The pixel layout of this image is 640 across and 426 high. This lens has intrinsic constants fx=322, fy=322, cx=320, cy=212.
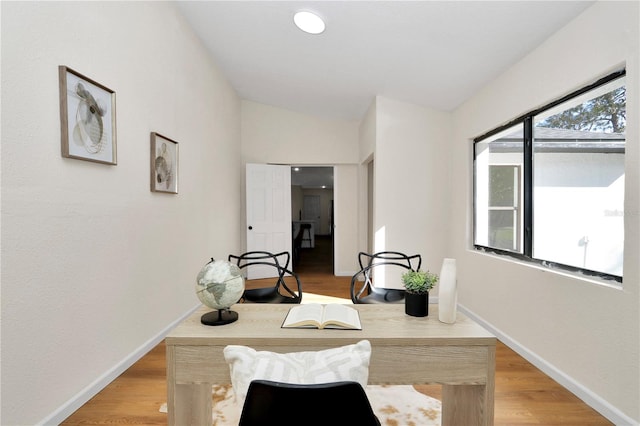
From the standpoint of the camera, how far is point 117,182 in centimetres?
229

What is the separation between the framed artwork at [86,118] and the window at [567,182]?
314 centimetres

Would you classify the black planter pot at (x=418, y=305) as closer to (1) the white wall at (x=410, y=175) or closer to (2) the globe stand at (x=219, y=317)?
(2) the globe stand at (x=219, y=317)

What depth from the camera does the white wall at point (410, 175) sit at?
4.00 metres

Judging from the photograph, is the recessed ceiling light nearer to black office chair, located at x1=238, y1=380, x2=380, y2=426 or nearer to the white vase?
the white vase

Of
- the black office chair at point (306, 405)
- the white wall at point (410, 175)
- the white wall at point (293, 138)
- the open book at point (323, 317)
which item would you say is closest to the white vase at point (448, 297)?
the open book at point (323, 317)

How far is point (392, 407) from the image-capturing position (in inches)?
75.5

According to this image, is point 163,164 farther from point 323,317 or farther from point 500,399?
point 500,399

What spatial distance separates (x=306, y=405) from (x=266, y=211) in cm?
484

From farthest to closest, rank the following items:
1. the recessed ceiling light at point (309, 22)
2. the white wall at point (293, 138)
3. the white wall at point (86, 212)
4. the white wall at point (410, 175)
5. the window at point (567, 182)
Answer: the white wall at point (293, 138)
the white wall at point (410, 175)
the recessed ceiling light at point (309, 22)
the window at point (567, 182)
the white wall at point (86, 212)

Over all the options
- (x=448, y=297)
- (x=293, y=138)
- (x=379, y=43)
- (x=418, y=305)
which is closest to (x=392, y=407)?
(x=418, y=305)

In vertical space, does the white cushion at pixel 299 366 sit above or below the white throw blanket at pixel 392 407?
above

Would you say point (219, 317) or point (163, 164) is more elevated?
point (163, 164)

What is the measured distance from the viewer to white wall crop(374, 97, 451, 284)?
13.1 ft

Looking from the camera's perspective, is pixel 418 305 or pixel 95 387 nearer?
pixel 418 305
